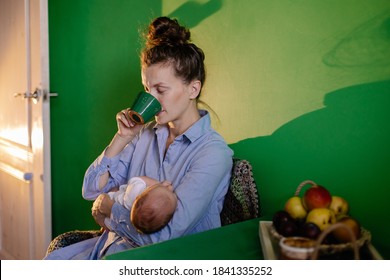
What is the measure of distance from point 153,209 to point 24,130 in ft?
5.04

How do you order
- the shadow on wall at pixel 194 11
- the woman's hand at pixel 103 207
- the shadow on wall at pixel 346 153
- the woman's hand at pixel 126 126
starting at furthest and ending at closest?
the shadow on wall at pixel 194 11 < the woman's hand at pixel 126 126 < the woman's hand at pixel 103 207 < the shadow on wall at pixel 346 153

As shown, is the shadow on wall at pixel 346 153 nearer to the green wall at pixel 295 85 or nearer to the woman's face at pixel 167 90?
the green wall at pixel 295 85

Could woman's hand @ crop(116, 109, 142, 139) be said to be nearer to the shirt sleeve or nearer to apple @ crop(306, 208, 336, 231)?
the shirt sleeve

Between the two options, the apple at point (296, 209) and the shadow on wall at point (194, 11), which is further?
the shadow on wall at point (194, 11)

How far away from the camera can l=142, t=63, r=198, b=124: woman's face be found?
133 centimetres

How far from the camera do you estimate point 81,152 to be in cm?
233

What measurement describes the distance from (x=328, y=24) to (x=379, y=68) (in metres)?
0.21

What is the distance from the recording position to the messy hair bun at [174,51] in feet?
4.41

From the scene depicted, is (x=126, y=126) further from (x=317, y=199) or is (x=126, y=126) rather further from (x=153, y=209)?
(x=317, y=199)

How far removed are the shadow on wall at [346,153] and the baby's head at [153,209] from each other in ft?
1.07

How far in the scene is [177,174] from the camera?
133 cm

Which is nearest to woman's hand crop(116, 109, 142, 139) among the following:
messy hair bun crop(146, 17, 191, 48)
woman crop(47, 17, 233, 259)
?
woman crop(47, 17, 233, 259)

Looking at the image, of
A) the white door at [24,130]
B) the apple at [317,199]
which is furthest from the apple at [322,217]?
the white door at [24,130]
